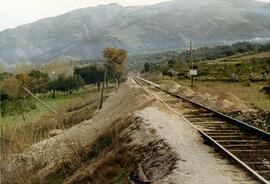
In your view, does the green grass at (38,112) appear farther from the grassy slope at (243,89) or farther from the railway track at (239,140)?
the railway track at (239,140)

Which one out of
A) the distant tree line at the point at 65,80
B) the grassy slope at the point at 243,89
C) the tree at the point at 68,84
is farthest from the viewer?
the tree at the point at 68,84

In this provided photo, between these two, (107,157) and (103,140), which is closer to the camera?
(107,157)

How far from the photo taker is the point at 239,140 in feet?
52.6

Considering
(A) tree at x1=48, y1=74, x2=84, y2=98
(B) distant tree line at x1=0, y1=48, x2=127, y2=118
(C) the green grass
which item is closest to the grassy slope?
(C) the green grass

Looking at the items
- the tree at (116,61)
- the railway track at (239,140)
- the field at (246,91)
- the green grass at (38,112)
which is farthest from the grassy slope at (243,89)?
the tree at (116,61)

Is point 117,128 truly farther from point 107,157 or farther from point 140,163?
point 140,163

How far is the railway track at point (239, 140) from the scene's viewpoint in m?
12.3

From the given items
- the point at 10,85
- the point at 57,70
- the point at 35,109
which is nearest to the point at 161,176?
the point at 35,109

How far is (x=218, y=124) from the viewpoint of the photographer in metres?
20.1

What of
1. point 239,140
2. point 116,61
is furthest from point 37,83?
point 239,140

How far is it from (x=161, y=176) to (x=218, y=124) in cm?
821

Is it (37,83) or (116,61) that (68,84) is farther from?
(116,61)

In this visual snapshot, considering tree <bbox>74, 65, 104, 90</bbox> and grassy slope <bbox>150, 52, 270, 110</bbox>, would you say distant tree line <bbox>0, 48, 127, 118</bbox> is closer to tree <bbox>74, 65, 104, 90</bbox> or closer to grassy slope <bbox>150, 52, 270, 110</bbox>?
tree <bbox>74, 65, 104, 90</bbox>

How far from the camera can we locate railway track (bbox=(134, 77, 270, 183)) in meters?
12.3
